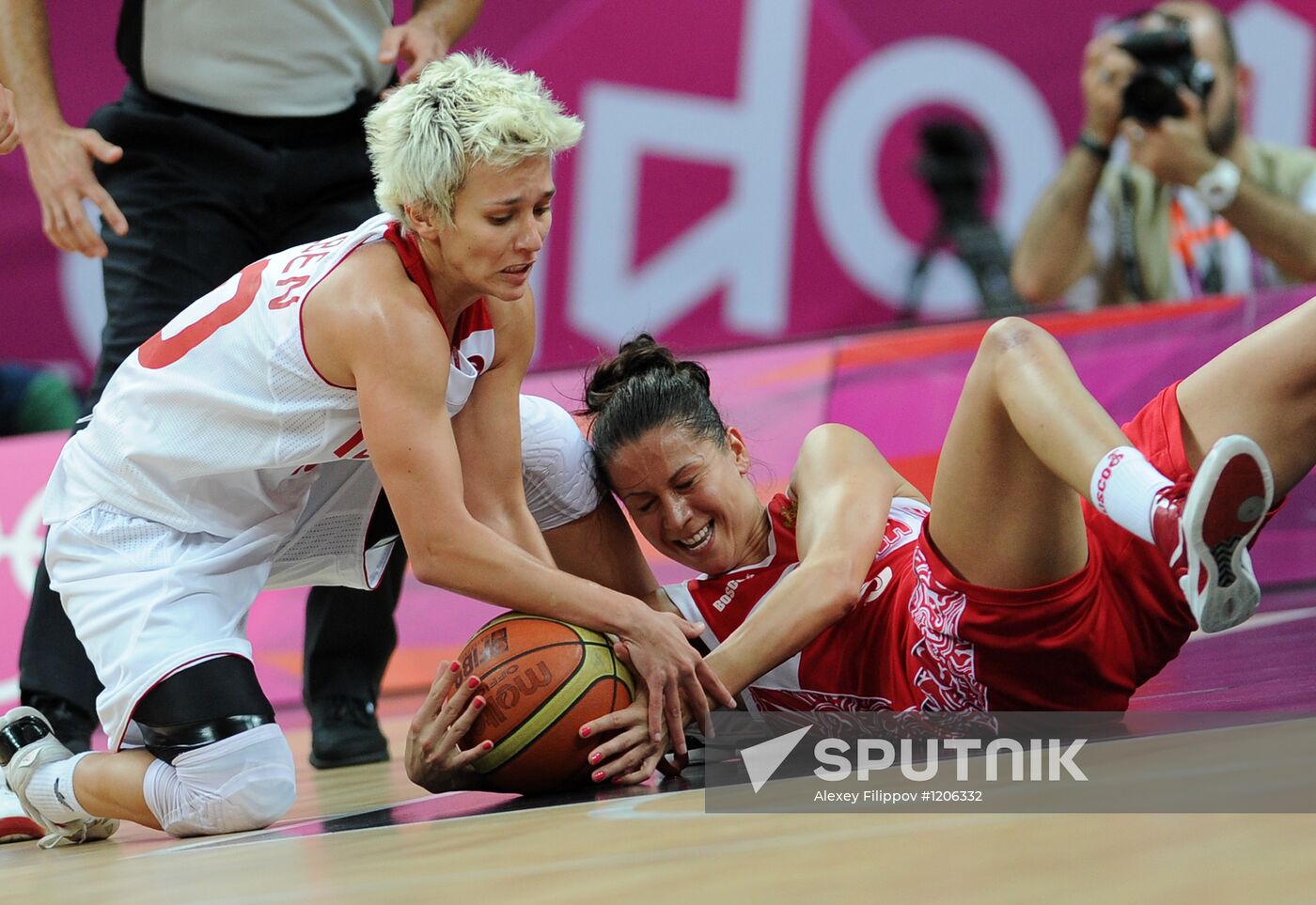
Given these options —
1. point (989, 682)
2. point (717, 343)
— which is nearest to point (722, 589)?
point (989, 682)

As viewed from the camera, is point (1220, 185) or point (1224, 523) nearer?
point (1224, 523)

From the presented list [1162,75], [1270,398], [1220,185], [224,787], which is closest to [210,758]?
[224,787]

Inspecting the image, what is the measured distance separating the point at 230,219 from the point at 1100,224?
9.81ft

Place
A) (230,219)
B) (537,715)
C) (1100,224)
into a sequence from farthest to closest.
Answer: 1. (1100,224)
2. (230,219)
3. (537,715)

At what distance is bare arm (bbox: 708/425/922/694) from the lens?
2.57 metres

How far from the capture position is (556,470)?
2982 mm

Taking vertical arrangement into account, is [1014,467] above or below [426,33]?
below

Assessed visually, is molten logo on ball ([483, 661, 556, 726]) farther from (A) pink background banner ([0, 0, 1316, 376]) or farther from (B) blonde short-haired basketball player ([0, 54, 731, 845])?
(A) pink background banner ([0, 0, 1316, 376])

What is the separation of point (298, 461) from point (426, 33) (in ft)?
3.56

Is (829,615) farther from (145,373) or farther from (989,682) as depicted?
(145,373)

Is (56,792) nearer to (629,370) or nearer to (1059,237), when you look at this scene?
(629,370)

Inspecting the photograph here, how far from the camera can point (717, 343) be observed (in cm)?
552

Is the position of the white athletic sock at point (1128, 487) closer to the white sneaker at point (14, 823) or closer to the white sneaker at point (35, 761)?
the white sneaker at point (35, 761)

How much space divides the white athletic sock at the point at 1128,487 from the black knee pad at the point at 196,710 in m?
1.34
